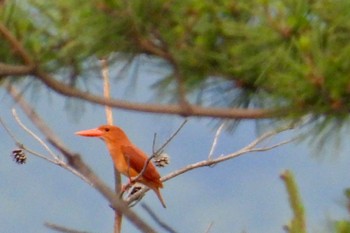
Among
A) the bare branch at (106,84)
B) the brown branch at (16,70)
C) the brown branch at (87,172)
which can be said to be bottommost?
the brown branch at (87,172)

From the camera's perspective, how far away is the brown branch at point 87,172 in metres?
2.33

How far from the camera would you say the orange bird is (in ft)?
10.7

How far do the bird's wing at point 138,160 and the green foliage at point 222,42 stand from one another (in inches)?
37.2

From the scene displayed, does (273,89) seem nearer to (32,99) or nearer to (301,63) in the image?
(301,63)

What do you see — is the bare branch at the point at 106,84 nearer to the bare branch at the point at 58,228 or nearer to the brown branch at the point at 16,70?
the brown branch at the point at 16,70

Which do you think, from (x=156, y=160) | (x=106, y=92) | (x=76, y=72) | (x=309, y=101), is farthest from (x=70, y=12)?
Answer: (x=156, y=160)

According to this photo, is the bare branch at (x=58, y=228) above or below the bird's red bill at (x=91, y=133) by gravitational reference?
below

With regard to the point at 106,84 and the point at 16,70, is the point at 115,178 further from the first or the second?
the point at 16,70

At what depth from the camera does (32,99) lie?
7.44 ft

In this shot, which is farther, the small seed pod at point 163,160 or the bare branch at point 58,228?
the small seed pod at point 163,160

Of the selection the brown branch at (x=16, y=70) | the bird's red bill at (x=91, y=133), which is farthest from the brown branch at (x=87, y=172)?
the bird's red bill at (x=91, y=133)

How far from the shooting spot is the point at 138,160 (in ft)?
10.9

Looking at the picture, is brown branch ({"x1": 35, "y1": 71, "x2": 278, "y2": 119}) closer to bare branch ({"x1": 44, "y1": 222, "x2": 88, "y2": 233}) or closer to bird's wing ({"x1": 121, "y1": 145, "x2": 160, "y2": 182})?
bare branch ({"x1": 44, "y1": 222, "x2": 88, "y2": 233})

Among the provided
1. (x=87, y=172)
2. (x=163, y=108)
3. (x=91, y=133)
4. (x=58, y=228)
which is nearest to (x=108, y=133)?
(x=91, y=133)
